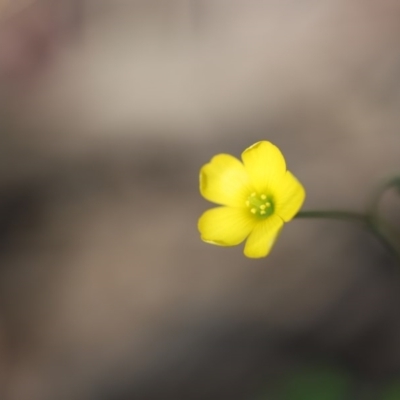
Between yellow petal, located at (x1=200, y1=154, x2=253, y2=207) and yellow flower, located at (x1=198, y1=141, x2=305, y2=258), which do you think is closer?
yellow flower, located at (x1=198, y1=141, x2=305, y2=258)

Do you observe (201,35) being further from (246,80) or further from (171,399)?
(171,399)

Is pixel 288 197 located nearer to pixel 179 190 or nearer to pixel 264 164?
pixel 264 164

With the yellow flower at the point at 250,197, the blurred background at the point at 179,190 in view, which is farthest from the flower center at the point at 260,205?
the blurred background at the point at 179,190

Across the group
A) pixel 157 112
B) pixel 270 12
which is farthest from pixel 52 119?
pixel 270 12

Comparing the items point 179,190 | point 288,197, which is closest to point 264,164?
point 288,197

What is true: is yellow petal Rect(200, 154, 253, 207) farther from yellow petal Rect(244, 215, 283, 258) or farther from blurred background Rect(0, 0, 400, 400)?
blurred background Rect(0, 0, 400, 400)

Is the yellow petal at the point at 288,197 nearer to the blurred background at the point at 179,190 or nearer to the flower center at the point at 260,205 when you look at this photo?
the flower center at the point at 260,205

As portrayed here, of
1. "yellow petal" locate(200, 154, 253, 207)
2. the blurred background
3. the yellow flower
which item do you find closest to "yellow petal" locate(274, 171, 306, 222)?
the yellow flower

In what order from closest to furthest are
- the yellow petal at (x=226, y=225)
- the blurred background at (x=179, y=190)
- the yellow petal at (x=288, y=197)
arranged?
1. the yellow petal at (x=288, y=197)
2. the yellow petal at (x=226, y=225)
3. the blurred background at (x=179, y=190)
